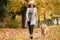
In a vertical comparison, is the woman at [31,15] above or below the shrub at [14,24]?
above

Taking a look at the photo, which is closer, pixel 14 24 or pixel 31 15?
A: pixel 31 15

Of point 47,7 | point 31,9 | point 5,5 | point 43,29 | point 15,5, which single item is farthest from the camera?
point 47,7

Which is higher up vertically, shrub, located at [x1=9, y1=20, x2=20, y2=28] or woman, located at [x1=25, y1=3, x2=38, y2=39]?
woman, located at [x1=25, y1=3, x2=38, y2=39]

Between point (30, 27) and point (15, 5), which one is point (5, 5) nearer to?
point (15, 5)

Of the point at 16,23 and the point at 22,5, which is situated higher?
the point at 22,5

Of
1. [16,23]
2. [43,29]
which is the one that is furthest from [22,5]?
[43,29]

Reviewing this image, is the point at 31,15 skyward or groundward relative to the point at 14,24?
skyward

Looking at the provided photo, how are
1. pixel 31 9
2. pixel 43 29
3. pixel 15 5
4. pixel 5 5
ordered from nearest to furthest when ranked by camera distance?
pixel 31 9
pixel 43 29
pixel 5 5
pixel 15 5

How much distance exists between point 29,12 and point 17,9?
59.9 feet

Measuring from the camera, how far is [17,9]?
30266mm

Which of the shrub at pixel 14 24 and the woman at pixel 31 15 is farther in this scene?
the shrub at pixel 14 24

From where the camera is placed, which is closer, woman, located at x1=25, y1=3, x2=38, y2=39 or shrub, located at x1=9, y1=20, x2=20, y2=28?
woman, located at x1=25, y1=3, x2=38, y2=39

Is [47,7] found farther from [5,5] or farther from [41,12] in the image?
[5,5]

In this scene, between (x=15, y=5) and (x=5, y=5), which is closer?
(x=5, y=5)
